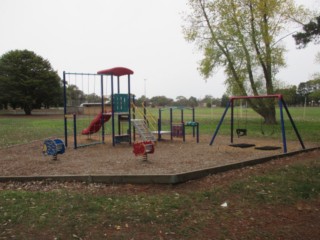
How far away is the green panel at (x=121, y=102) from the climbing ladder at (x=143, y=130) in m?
1.01

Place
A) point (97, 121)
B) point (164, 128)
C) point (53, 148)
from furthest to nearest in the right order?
point (164, 128)
point (97, 121)
point (53, 148)

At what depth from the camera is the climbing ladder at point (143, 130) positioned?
434 inches

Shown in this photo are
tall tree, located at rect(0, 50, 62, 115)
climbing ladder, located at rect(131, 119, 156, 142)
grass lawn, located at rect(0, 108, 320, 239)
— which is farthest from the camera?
tall tree, located at rect(0, 50, 62, 115)

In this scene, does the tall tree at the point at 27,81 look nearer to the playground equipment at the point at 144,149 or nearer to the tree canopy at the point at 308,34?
the tree canopy at the point at 308,34

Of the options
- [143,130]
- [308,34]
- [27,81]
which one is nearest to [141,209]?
[143,130]

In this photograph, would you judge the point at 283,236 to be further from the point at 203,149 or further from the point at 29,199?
the point at 203,149

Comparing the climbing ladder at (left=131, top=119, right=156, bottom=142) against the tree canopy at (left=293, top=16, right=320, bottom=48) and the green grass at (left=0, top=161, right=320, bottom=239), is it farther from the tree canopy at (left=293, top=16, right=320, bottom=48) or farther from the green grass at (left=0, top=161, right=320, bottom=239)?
the tree canopy at (left=293, top=16, right=320, bottom=48)

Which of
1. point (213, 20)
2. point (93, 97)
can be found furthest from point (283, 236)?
point (213, 20)

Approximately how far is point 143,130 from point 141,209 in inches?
267

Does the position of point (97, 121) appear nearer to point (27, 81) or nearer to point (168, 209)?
point (168, 209)

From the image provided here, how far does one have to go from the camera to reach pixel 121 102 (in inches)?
494

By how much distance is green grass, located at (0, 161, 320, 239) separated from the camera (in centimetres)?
411

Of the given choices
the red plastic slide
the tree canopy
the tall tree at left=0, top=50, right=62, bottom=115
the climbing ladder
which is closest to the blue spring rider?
the climbing ladder

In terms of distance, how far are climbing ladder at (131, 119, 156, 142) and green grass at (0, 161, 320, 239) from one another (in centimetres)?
509
